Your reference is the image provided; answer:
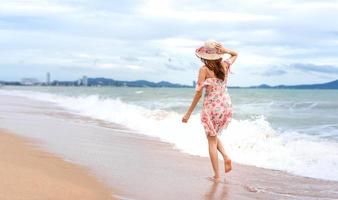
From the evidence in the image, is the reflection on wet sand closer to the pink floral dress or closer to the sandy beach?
the sandy beach

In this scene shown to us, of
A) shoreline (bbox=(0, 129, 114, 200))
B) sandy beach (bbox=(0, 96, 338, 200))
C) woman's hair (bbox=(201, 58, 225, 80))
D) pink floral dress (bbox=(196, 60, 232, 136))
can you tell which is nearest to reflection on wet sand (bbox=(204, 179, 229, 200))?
sandy beach (bbox=(0, 96, 338, 200))

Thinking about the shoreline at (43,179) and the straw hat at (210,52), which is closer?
the shoreline at (43,179)

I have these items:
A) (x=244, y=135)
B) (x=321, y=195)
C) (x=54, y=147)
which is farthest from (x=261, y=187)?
(x=244, y=135)

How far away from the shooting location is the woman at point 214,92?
655 centimetres

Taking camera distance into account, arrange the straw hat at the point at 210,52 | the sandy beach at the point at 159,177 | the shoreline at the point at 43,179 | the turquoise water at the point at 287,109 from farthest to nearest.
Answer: the turquoise water at the point at 287,109, the straw hat at the point at 210,52, the sandy beach at the point at 159,177, the shoreline at the point at 43,179

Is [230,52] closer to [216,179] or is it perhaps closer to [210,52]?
[210,52]

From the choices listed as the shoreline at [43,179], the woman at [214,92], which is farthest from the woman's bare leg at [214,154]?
the shoreline at [43,179]

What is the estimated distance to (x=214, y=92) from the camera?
21.9 feet

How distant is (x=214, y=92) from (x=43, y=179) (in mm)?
2368

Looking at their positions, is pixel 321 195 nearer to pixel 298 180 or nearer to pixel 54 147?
pixel 298 180

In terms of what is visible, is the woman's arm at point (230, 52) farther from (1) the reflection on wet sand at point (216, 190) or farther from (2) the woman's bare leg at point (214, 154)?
(1) the reflection on wet sand at point (216, 190)

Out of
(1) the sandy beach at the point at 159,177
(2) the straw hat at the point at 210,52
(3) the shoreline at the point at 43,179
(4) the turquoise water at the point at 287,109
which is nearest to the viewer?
(3) the shoreline at the point at 43,179

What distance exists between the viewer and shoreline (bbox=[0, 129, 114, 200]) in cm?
474

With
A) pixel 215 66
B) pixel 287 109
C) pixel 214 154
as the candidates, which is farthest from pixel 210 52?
pixel 287 109
